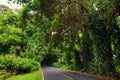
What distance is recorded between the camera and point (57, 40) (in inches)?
1351

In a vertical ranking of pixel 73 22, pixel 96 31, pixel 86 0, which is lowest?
pixel 96 31

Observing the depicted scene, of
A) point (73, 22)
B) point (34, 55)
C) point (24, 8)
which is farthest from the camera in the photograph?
point (34, 55)

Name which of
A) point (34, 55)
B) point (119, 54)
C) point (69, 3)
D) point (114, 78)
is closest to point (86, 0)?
point (69, 3)

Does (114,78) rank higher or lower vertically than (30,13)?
lower

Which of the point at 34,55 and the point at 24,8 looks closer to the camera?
the point at 24,8

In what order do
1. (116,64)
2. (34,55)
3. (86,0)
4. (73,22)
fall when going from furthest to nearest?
(34,55) → (73,22) → (86,0) → (116,64)

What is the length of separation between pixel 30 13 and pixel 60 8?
3334 millimetres

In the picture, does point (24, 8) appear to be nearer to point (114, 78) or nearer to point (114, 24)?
point (114, 24)

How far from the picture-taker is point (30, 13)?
2752cm

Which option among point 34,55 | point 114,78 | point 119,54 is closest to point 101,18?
point 119,54

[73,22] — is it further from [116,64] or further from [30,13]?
[116,64]

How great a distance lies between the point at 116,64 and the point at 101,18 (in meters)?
4.62

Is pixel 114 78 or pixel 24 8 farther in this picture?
pixel 24 8

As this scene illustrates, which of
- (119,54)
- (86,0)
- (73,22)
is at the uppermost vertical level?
(86,0)
